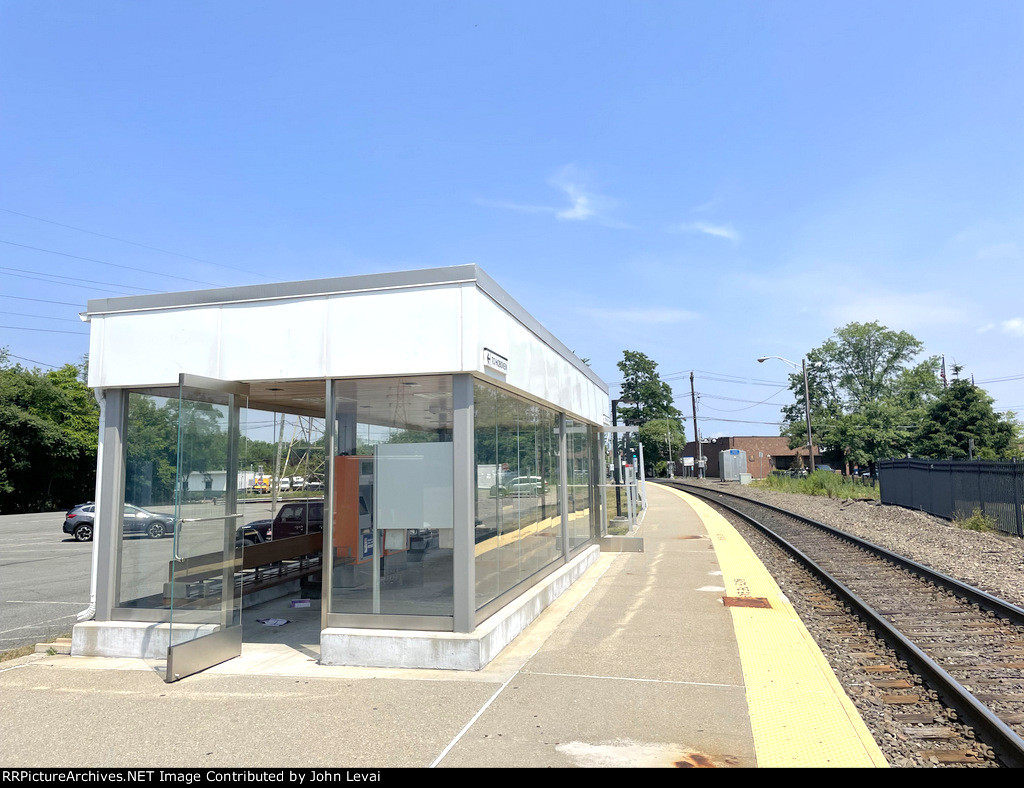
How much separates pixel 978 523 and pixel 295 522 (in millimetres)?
16800

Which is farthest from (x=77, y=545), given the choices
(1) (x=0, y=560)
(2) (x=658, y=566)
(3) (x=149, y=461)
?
(2) (x=658, y=566)

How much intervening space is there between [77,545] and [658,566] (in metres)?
17.3

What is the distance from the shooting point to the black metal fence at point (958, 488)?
1697 cm

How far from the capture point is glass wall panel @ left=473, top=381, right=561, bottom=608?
7613 millimetres

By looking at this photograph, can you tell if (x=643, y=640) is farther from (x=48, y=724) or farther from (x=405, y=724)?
(x=48, y=724)

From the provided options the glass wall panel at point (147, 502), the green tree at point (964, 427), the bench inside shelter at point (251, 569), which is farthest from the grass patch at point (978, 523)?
the green tree at point (964, 427)

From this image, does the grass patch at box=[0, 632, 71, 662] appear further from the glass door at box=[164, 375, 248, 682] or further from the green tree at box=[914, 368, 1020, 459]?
the green tree at box=[914, 368, 1020, 459]

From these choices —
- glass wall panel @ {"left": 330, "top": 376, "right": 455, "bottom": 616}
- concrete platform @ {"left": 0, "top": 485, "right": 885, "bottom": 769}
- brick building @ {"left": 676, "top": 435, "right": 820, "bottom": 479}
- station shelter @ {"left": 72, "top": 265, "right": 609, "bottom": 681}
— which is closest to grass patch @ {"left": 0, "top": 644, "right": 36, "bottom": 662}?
concrete platform @ {"left": 0, "top": 485, "right": 885, "bottom": 769}

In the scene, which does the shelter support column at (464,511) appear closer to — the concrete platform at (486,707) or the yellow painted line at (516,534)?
the yellow painted line at (516,534)

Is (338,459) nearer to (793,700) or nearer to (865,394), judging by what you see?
(793,700)

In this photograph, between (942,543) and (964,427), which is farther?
(964,427)

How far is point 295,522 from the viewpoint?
12.4 metres

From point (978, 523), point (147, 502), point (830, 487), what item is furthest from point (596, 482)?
point (830, 487)
